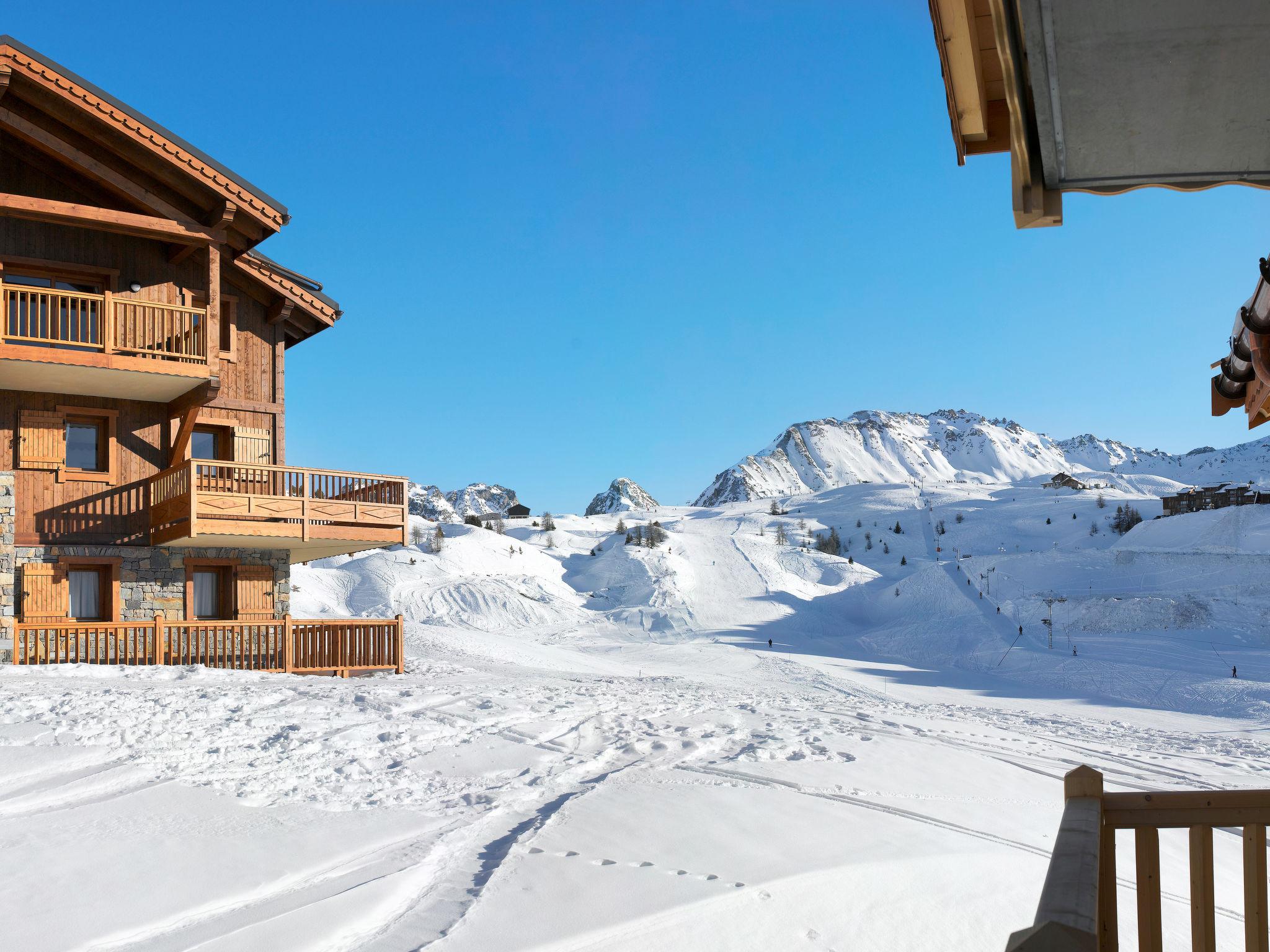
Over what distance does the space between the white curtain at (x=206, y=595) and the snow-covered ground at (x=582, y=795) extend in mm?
4396

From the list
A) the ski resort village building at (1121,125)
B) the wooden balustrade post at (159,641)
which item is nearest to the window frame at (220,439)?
the wooden balustrade post at (159,641)

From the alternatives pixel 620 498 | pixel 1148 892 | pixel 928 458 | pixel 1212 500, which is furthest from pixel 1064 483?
pixel 928 458

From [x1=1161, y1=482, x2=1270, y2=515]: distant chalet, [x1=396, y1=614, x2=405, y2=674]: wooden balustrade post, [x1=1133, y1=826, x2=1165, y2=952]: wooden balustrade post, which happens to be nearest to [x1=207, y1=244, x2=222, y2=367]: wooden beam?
[x1=396, y1=614, x2=405, y2=674]: wooden balustrade post

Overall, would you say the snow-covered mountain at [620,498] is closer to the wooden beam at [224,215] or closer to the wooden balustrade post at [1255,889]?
the wooden beam at [224,215]

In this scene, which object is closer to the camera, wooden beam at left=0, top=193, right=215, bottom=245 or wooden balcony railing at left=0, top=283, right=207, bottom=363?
wooden balcony railing at left=0, top=283, right=207, bottom=363

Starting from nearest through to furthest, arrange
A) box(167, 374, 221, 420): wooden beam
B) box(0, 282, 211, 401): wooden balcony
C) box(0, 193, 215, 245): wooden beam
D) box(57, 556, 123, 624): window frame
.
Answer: box(0, 282, 211, 401): wooden balcony < box(0, 193, 215, 245): wooden beam < box(167, 374, 221, 420): wooden beam < box(57, 556, 123, 624): window frame

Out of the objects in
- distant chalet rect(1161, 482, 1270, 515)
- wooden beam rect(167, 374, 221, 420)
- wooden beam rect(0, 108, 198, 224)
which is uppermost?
wooden beam rect(0, 108, 198, 224)

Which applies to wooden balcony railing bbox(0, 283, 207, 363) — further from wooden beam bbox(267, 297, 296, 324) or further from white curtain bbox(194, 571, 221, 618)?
white curtain bbox(194, 571, 221, 618)

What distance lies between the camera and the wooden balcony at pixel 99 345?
15.7 m

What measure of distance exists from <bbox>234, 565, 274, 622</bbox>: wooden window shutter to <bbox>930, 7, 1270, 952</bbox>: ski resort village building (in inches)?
699

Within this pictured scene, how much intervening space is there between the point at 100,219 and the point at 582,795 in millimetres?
13355

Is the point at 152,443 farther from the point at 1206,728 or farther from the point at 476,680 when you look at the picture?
the point at 1206,728

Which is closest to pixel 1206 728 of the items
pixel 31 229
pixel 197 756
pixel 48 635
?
pixel 197 756

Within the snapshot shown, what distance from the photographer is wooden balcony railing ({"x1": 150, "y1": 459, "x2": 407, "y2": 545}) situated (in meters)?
16.9
